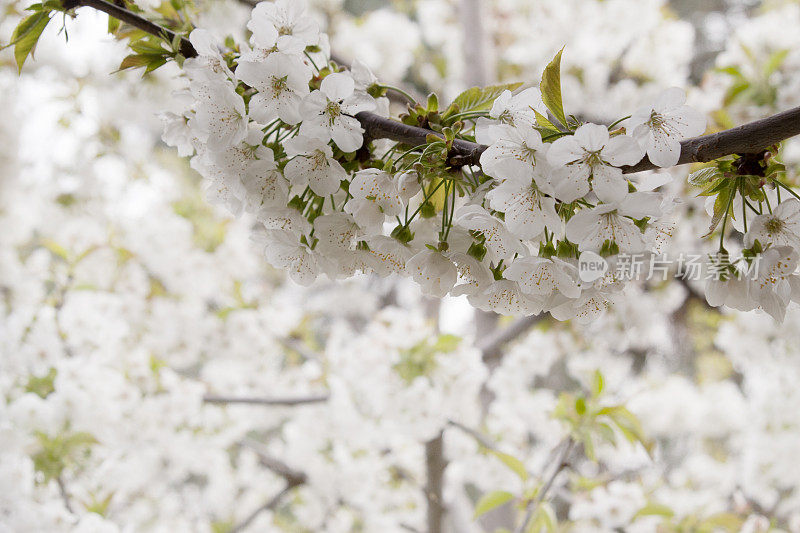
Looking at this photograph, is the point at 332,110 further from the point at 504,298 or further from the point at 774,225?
the point at 774,225

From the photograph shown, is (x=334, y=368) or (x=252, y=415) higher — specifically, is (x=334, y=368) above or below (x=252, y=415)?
above

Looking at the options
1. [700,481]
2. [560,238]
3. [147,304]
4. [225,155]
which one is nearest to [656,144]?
[560,238]

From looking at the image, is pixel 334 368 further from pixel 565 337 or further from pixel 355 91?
pixel 355 91

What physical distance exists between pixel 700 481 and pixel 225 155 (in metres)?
3.59

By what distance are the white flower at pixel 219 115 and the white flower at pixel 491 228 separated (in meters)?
0.23

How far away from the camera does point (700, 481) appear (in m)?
3.36

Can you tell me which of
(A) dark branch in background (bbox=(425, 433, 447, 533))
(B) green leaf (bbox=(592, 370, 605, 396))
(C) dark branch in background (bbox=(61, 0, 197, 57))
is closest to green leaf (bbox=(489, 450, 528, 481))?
(B) green leaf (bbox=(592, 370, 605, 396))

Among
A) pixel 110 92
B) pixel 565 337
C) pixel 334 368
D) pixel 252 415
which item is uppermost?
pixel 110 92

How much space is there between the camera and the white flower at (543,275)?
52 centimetres

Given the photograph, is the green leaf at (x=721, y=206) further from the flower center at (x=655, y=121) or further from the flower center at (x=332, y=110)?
the flower center at (x=332, y=110)

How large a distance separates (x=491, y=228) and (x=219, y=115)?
29 cm

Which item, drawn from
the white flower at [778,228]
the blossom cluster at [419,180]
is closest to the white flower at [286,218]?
the blossom cluster at [419,180]

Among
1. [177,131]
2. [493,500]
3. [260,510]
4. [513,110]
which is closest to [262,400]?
[260,510]

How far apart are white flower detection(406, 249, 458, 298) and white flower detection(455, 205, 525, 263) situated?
0.05 meters
